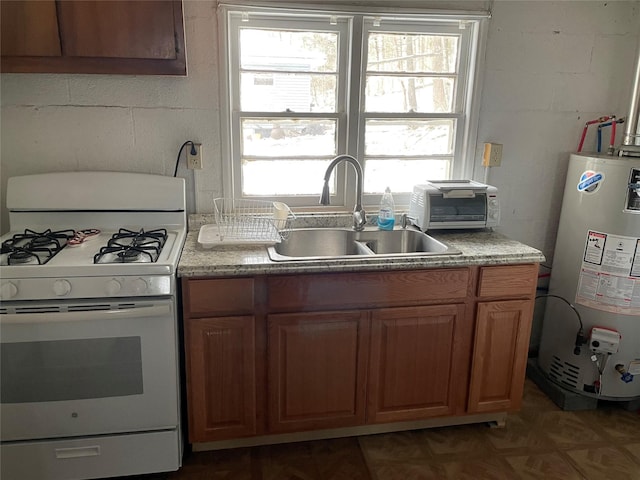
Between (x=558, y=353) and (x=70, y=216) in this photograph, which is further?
(x=558, y=353)

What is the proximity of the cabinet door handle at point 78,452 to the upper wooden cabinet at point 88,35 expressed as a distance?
58.0 inches

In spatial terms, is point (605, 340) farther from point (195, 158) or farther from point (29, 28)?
point (29, 28)

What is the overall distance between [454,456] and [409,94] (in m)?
1.77

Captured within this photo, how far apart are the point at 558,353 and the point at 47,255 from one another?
2.50 meters

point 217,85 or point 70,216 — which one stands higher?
point 217,85

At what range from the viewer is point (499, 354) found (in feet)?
7.57

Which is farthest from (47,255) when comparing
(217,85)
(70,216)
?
(217,85)

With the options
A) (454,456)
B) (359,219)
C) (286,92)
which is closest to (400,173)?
(359,219)

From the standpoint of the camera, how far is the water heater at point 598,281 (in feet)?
7.83

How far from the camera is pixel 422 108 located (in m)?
2.69

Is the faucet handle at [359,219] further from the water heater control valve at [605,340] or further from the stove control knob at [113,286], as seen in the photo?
the water heater control valve at [605,340]

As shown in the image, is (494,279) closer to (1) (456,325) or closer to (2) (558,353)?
(1) (456,325)

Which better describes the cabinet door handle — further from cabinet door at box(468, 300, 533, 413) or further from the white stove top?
cabinet door at box(468, 300, 533, 413)

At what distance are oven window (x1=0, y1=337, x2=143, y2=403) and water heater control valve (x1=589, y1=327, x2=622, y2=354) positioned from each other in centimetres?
211
